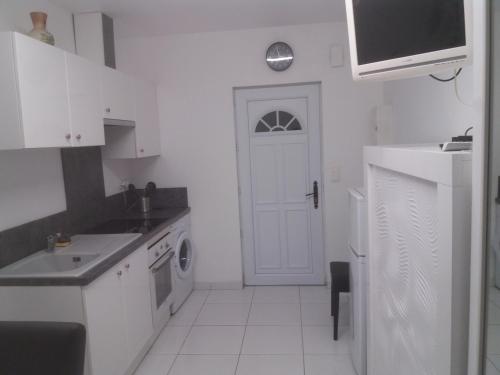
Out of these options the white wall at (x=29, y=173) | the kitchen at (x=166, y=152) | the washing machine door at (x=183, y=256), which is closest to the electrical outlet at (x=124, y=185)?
the kitchen at (x=166, y=152)

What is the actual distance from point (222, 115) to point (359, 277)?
7.41ft

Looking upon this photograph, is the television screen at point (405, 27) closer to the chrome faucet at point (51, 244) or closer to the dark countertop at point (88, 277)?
the dark countertop at point (88, 277)

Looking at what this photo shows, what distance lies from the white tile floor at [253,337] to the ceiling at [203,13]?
268 centimetres

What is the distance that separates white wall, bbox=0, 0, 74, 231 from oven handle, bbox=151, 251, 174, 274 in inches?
32.4

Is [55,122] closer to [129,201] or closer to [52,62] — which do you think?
[52,62]

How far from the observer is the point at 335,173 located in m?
3.61

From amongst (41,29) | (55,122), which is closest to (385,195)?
(55,122)

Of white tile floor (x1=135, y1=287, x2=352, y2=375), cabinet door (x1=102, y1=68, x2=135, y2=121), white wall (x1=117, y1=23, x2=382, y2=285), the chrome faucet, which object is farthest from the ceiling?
white tile floor (x1=135, y1=287, x2=352, y2=375)

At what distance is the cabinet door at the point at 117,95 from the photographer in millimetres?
2717

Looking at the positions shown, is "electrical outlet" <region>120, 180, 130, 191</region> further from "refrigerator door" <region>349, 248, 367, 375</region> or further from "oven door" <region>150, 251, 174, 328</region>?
"refrigerator door" <region>349, 248, 367, 375</region>

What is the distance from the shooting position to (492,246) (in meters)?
0.61

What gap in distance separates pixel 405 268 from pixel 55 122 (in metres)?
2.01

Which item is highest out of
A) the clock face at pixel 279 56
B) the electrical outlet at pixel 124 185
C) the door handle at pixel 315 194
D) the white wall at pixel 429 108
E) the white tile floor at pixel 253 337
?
the clock face at pixel 279 56

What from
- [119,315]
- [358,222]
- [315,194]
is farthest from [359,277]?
[315,194]
